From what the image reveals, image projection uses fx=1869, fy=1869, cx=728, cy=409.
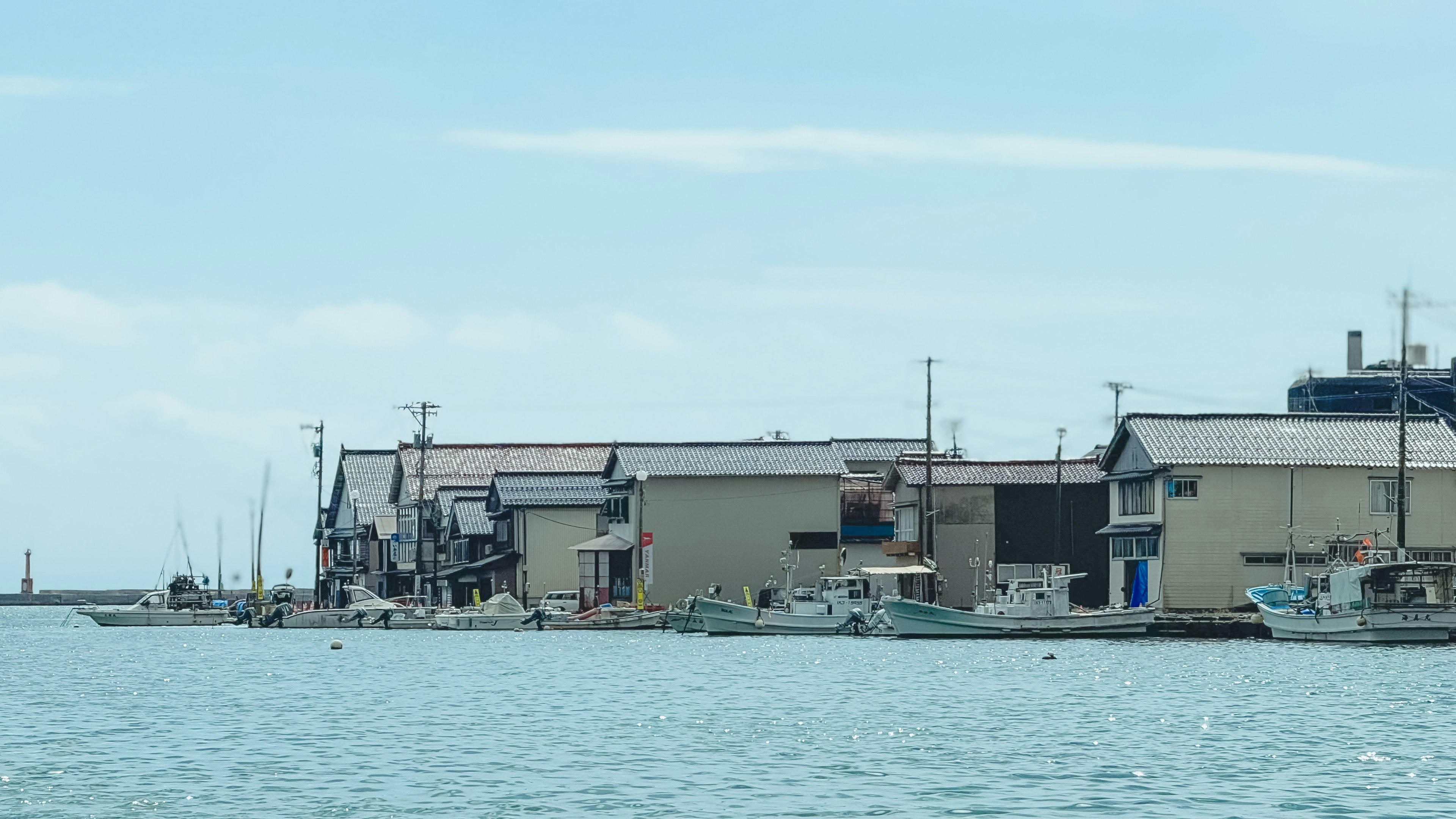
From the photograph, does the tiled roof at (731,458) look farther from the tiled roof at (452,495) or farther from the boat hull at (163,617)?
the boat hull at (163,617)

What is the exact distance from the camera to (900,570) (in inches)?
3282

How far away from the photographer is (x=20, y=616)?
472ft

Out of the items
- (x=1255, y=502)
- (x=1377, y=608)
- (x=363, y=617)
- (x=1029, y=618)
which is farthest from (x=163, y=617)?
(x=1377, y=608)

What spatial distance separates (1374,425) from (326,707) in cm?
5333

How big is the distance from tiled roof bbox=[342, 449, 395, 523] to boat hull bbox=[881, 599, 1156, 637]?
60.7 m

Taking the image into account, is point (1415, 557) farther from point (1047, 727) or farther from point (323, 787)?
point (323, 787)

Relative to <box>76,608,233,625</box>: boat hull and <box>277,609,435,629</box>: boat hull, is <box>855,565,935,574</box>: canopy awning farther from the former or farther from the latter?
<box>76,608,233,625</box>: boat hull

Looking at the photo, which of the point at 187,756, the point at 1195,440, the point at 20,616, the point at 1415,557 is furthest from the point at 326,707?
the point at 20,616

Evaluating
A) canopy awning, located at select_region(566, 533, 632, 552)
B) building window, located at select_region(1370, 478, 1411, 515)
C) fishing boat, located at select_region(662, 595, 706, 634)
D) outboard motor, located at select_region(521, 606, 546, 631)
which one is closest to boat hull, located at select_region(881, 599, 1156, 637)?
fishing boat, located at select_region(662, 595, 706, 634)

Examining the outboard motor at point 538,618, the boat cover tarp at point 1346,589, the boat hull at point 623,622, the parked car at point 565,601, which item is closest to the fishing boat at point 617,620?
the boat hull at point 623,622

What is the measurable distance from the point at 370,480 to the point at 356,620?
3879 centimetres

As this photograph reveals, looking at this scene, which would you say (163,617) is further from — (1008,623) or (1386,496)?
(1386,496)

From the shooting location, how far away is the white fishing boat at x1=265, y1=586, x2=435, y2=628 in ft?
307

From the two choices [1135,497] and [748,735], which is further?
[1135,497]
